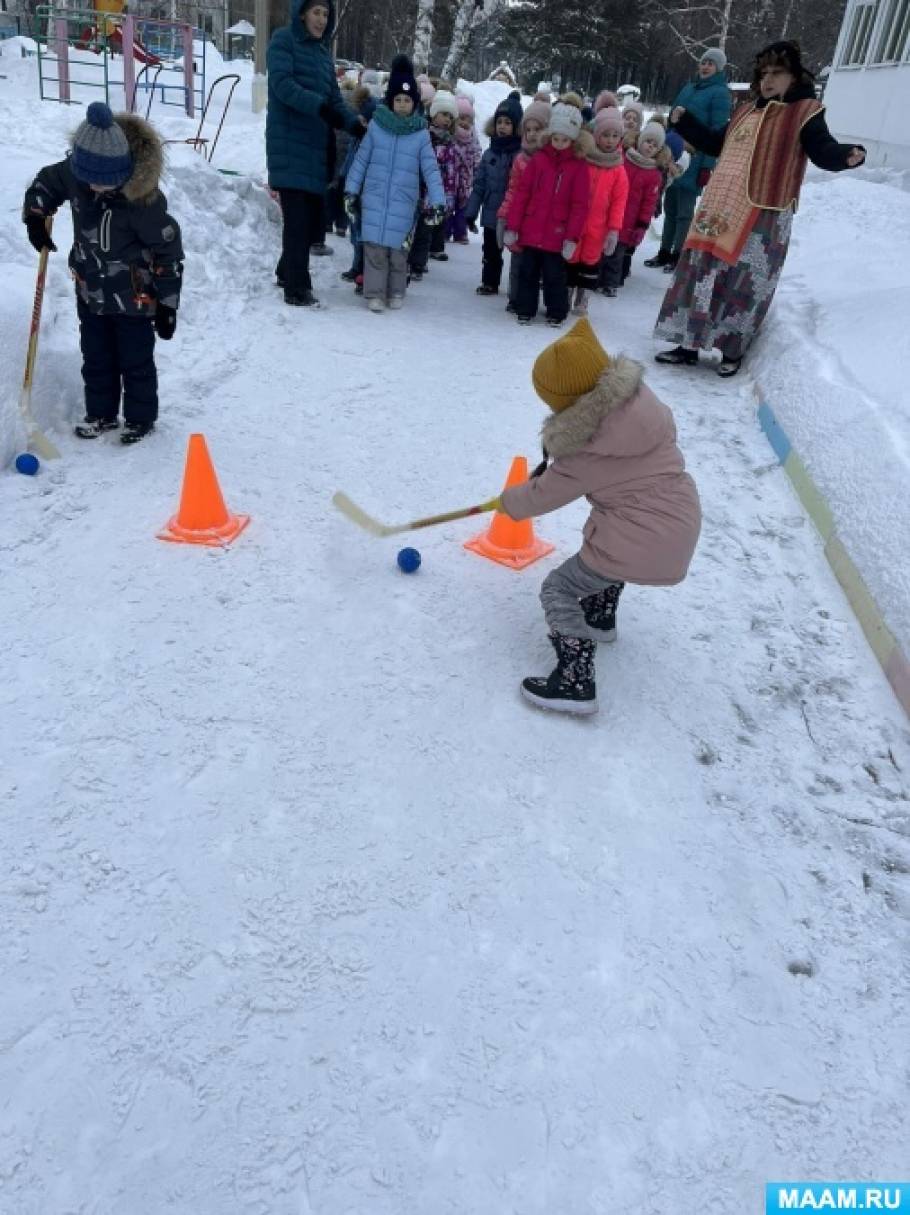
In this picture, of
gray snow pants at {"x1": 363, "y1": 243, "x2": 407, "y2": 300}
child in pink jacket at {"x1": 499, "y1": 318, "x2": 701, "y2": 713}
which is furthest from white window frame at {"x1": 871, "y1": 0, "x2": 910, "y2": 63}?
child in pink jacket at {"x1": 499, "y1": 318, "x2": 701, "y2": 713}

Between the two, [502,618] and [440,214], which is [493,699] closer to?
[502,618]

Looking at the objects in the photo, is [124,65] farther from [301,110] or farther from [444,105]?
[301,110]

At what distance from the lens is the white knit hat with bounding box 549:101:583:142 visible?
6.35m

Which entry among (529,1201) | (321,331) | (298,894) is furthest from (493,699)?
(321,331)

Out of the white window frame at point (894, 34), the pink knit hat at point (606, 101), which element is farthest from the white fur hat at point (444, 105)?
the white window frame at point (894, 34)

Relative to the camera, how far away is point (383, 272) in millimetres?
6945

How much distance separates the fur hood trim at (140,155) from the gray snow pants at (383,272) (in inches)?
132

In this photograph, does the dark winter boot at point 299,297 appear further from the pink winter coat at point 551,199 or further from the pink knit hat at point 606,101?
the pink knit hat at point 606,101

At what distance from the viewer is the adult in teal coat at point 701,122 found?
772cm

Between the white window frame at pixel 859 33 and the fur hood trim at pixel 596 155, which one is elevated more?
the white window frame at pixel 859 33

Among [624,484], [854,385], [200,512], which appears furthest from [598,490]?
[854,385]

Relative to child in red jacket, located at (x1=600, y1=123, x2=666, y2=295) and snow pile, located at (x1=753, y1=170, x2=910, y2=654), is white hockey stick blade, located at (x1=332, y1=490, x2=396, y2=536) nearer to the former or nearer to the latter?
snow pile, located at (x1=753, y1=170, x2=910, y2=654)

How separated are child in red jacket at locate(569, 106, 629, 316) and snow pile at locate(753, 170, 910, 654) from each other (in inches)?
59.6

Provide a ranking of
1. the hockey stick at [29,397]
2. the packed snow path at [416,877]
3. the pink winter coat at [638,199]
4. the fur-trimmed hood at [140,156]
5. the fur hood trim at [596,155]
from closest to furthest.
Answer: the packed snow path at [416,877] < the fur-trimmed hood at [140,156] < the hockey stick at [29,397] < the fur hood trim at [596,155] < the pink winter coat at [638,199]
